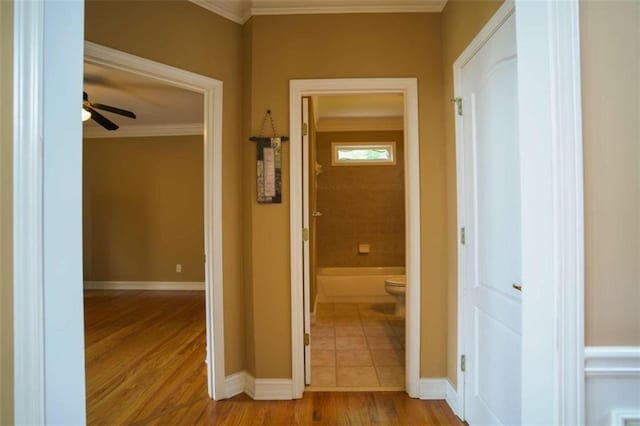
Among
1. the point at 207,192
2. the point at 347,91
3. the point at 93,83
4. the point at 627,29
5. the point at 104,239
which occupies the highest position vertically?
the point at 93,83

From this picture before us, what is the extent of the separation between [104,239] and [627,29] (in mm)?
6143

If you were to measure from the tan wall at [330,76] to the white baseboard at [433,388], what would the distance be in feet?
0.18

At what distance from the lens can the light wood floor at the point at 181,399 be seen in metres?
1.83

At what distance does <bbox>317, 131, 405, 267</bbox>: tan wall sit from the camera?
510 centimetres

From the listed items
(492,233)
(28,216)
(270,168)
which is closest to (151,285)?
(270,168)

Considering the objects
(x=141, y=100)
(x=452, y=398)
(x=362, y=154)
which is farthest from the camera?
(x=362, y=154)

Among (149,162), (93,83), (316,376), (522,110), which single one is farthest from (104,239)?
(522,110)

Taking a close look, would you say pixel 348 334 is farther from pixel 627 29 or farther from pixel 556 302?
pixel 627 29

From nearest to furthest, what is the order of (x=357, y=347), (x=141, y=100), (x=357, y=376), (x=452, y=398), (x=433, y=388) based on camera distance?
(x=452, y=398), (x=433, y=388), (x=357, y=376), (x=357, y=347), (x=141, y=100)

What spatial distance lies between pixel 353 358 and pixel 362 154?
3.41 metres

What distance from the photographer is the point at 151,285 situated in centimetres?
496

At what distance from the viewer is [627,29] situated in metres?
0.80

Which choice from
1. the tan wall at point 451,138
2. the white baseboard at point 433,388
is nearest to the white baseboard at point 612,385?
the tan wall at point 451,138

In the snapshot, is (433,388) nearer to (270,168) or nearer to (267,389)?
(267,389)
